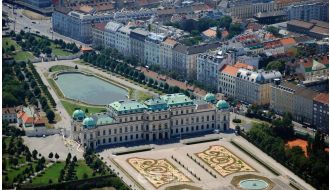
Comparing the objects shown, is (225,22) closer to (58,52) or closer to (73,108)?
(58,52)

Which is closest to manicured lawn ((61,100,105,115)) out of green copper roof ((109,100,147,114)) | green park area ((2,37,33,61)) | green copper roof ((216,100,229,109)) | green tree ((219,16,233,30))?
green copper roof ((109,100,147,114))

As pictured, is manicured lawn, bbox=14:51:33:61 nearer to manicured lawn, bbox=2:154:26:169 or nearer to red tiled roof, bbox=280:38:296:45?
red tiled roof, bbox=280:38:296:45

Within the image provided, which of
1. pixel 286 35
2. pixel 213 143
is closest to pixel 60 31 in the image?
pixel 286 35

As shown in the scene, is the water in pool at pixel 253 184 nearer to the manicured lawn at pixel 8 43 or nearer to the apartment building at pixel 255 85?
the apartment building at pixel 255 85

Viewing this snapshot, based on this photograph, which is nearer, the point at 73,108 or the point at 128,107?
the point at 128,107

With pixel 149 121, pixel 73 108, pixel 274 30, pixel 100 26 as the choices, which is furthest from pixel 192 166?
pixel 100 26

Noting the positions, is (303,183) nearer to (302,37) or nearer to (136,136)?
(136,136)

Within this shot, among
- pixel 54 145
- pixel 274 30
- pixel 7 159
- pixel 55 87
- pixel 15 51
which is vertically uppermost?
pixel 274 30

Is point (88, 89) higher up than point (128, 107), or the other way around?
point (128, 107)
